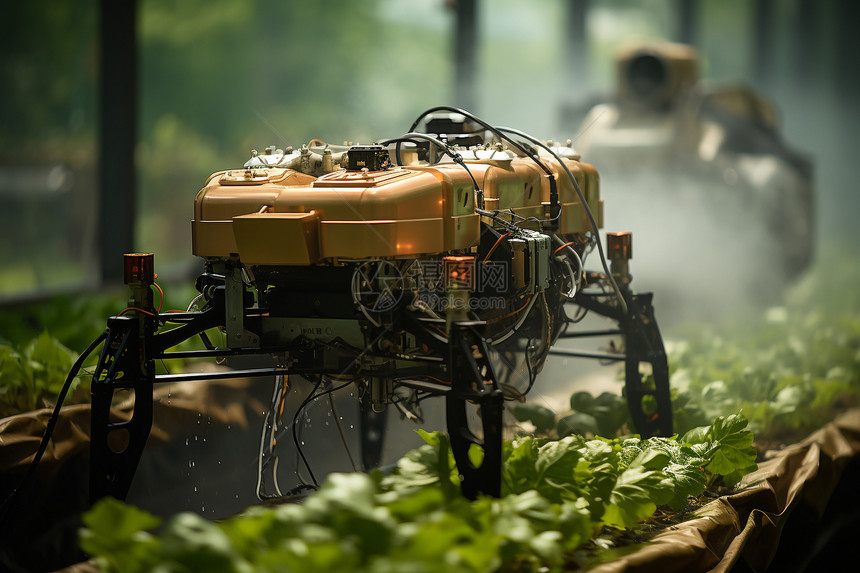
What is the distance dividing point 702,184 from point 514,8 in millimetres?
15416

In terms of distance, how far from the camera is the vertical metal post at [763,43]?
19484 millimetres

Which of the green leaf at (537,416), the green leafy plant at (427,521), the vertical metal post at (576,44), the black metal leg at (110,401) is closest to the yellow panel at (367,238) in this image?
the green leafy plant at (427,521)

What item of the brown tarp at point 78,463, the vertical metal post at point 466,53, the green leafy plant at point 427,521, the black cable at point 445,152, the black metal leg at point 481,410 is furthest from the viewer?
the vertical metal post at point 466,53

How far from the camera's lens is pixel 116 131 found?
30.5 feet

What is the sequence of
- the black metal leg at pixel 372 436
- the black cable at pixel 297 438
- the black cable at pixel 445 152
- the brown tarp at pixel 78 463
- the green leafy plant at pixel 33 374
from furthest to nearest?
the black metal leg at pixel 372 436, the green leafy plant at pixel 33 374, the black cable at pixel 297 438, the brown tarp at pixel 78 463, the black cable at pixel 445 152

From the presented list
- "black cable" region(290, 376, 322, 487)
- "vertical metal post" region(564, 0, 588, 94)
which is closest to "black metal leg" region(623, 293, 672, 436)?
"black cable" region(290, 376, 322, 487)

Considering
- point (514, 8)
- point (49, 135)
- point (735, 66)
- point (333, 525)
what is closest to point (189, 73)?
point (514, 8)

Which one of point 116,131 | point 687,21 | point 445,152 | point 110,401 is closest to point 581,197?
point 445,152

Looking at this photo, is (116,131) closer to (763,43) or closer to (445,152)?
(445,152)

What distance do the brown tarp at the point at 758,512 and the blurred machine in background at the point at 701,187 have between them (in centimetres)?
433

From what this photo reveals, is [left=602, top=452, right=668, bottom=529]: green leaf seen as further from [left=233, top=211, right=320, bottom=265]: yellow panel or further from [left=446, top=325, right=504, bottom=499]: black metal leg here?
[left=233, top=211, right=320, bottom=265]: yellow panel

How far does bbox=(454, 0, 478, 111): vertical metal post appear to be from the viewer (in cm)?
978

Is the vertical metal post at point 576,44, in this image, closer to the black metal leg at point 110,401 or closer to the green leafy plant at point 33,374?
the green leafy plant at point 33,374

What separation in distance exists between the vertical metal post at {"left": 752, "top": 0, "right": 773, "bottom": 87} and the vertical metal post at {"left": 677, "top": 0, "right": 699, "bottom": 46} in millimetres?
1775
